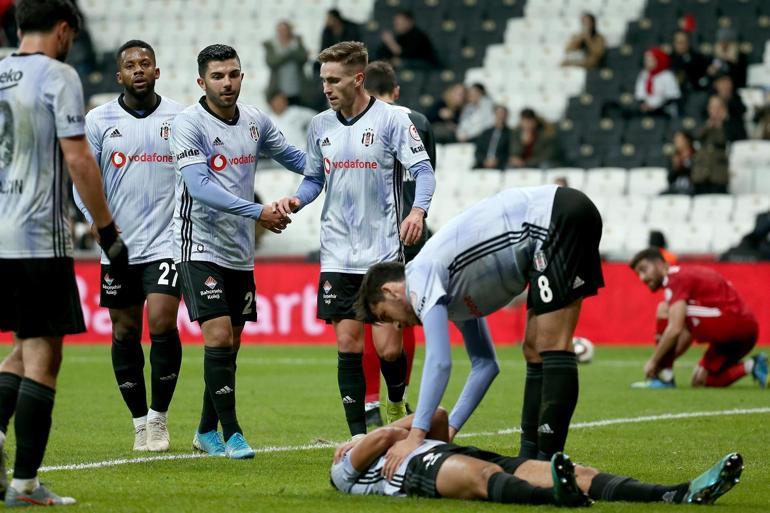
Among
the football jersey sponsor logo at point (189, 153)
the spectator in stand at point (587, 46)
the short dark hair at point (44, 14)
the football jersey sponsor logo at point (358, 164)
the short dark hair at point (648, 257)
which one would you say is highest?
the spectator in stand at point (587, 46)

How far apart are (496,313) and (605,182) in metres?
3.82

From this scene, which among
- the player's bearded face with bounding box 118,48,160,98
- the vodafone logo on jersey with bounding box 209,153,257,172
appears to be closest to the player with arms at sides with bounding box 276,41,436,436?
the vodafone logo on jersey with bounding box 209,153,257,172

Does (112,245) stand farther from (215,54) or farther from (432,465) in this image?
(215,54)

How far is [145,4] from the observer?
2836 cm

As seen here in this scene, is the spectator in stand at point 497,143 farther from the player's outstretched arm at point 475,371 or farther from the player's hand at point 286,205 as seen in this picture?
the player's outstretched arm at point 475,371

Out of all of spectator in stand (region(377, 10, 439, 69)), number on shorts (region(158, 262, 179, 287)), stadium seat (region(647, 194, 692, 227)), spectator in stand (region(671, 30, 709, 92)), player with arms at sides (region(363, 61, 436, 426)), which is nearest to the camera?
number on shorts (region(158, 262, 179, 287))

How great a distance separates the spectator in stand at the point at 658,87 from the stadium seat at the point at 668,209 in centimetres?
198

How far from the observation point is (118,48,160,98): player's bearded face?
30.1 ft

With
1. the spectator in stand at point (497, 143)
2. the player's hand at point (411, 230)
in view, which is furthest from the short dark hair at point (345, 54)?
the spectator in stand at point (497, 143)

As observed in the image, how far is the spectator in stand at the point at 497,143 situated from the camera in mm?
22766

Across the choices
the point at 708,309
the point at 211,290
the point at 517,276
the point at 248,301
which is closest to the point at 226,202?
the point at 211,290

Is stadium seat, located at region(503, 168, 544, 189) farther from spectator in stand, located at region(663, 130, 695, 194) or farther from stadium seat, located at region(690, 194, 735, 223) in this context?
stadium seat, located at region(690, 194, 735, 223)

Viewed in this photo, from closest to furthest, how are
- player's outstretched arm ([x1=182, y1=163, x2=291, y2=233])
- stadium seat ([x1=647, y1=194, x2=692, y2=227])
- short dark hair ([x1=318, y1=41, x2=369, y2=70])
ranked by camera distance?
player's outstretched arm ([x1=182, y1=163, x2=291, y2=233]) → short dark hair ([x1=318, y1=41, x2=369, y2=70]) → stadium seat ([x1=647, y1=194, x2=692, y2=227])

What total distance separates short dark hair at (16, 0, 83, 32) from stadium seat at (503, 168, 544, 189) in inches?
631
